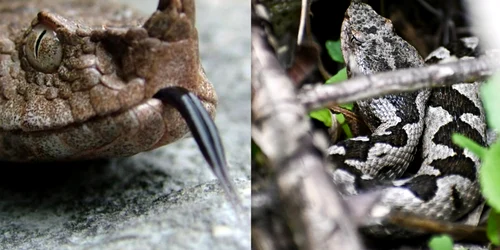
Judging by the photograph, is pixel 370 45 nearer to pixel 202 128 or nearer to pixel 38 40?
pixel 202 128

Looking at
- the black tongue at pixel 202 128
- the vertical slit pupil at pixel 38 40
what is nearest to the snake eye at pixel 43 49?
the vertical slit pupil at pixel 38 40

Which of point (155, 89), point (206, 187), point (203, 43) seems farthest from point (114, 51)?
point (203, 43)

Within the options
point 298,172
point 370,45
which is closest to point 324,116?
point 370,45

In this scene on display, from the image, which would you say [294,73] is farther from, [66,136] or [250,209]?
[66,136]

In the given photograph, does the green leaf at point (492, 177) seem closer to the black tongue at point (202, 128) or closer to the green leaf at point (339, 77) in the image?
the green leaf at point (339, 77)

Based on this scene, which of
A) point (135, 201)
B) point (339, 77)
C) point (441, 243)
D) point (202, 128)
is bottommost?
point (135, 201)

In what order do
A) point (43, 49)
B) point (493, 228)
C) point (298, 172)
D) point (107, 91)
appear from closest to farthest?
1. point (298, 172)
2. point (493, 228)
3. point (107, 91)
4. point (43, 49)

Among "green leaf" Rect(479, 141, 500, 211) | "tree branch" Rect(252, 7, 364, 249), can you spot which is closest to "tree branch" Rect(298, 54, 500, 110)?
"tree branch" Rect(252, 7, 364, 249)
